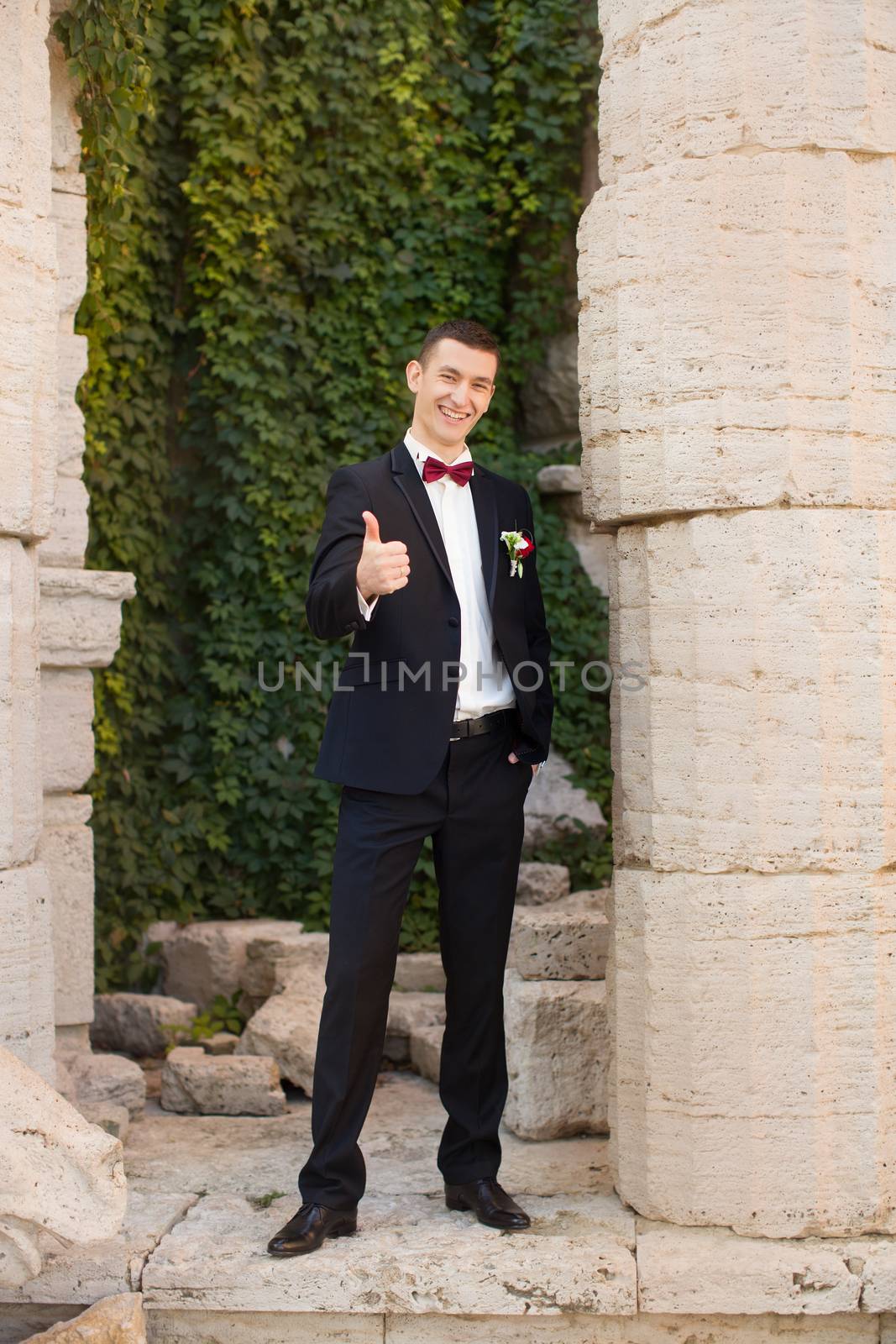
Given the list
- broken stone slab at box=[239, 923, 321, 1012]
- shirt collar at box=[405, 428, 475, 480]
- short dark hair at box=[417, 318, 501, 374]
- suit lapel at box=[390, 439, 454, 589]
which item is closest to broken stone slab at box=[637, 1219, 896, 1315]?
suit lapel at box=[390, 439, 454, 589]

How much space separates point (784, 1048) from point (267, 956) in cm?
367

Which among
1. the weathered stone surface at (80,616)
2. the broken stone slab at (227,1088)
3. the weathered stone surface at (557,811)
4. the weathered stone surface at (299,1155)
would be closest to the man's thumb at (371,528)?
the weathered stone surface at (299,1155)

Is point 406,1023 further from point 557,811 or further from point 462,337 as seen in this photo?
point 462,337

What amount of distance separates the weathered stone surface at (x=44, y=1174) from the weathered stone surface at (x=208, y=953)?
11.7ft

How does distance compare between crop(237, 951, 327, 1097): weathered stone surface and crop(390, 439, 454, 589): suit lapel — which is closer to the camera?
crop(390, 439, 454, 589): suit lapel

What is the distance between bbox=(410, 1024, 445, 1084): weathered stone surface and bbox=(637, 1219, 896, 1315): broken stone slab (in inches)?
84.7

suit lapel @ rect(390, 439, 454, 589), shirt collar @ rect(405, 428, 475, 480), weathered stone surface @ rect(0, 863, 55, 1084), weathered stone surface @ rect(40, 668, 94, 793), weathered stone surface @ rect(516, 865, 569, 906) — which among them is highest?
shirt collar @ rect(405, 428, 475, 480)

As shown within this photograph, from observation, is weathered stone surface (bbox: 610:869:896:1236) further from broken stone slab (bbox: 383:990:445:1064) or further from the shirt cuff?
broken stone slab (bbox: 383:990:445:1064)

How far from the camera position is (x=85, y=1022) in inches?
212

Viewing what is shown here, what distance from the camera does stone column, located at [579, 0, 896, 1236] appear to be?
11.4 ft

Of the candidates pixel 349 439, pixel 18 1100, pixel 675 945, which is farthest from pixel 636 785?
pixel 349 439

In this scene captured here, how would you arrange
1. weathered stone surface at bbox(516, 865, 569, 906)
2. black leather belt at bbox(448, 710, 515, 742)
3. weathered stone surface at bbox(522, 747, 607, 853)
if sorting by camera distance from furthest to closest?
1. weathered stone surface at bbox(522, 747, 607, 853)
2. weathered stone surface at bbox(516, 865, 569, 906)
3. black leather belt at bbox(448, 710, 515, 742)

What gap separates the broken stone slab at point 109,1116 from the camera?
185 inches

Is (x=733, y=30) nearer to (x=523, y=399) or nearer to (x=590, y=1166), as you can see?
(x=590, y=1166)
